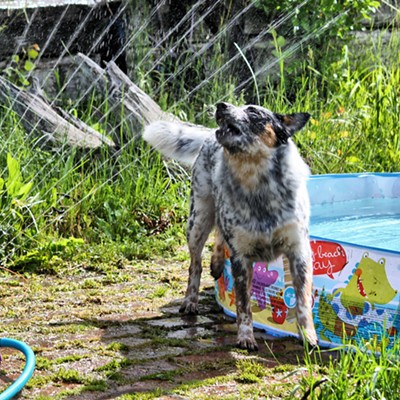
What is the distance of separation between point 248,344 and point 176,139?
1415 mm

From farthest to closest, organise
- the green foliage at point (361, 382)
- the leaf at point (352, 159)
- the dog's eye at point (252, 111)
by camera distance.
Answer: the leaf at point (352, 159)
the dog's eye at point (252, 111)
the green foliage at point (361, 382)

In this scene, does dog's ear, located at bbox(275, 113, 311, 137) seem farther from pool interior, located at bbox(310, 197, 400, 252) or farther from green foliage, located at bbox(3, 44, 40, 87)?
green foliage, located at bbox(3, 44, 40, 87)

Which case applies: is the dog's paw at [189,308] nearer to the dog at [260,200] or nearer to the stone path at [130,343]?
the stone path at [130,343]

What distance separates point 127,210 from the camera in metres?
6.37

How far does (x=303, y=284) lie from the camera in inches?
169

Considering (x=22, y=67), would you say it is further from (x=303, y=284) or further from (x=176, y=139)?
(x=303, y=284)

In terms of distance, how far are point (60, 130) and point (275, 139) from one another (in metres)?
2.68

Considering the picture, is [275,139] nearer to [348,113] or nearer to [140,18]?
[348,113]

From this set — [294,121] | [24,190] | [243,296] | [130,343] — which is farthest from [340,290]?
[24,190]

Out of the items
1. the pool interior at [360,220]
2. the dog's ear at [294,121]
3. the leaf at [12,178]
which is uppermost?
the dog's ear at [294,121]

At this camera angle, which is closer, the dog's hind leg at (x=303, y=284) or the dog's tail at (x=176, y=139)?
the dog's hind leg at (x=303, y=284)

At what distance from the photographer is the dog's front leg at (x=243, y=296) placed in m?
4.33

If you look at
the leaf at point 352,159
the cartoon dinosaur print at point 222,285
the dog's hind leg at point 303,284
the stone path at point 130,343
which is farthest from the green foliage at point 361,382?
the leaf at point 352,159

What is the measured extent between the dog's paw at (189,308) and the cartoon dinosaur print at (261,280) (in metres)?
0.42
